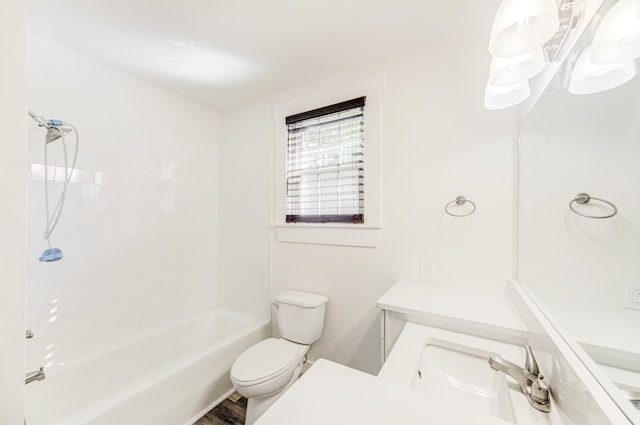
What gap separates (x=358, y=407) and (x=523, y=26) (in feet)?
3.99

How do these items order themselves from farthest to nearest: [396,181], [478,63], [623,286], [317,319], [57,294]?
1. [317,319]
2. [396,181]
3. [57,294]
4. [478,63]
5. [623,286]

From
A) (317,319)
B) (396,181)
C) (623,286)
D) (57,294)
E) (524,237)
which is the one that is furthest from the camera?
(317,319)

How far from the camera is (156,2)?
1321 millimetres

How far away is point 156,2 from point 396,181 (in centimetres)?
171

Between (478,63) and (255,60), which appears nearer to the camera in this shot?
(478,63)

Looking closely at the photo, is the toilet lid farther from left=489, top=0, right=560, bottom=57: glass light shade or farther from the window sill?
left=489, top=0, right=560, bottom=57: glass light shade

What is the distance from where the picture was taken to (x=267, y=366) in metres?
1.57

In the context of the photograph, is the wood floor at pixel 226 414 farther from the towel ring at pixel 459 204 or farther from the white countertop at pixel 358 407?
the towel ring at pixel 459 204

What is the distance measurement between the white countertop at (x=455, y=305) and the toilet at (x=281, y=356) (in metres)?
0.71

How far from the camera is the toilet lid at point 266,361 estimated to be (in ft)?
4.86

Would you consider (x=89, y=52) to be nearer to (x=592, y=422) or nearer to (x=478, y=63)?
(x=478, y=63)

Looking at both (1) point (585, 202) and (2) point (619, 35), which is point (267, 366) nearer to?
(1) point (585, 202)

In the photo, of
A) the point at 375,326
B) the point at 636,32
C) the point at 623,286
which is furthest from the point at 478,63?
the point at 375,326

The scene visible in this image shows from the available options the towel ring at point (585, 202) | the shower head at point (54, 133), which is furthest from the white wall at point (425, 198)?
the shower head at point (54, 133)
